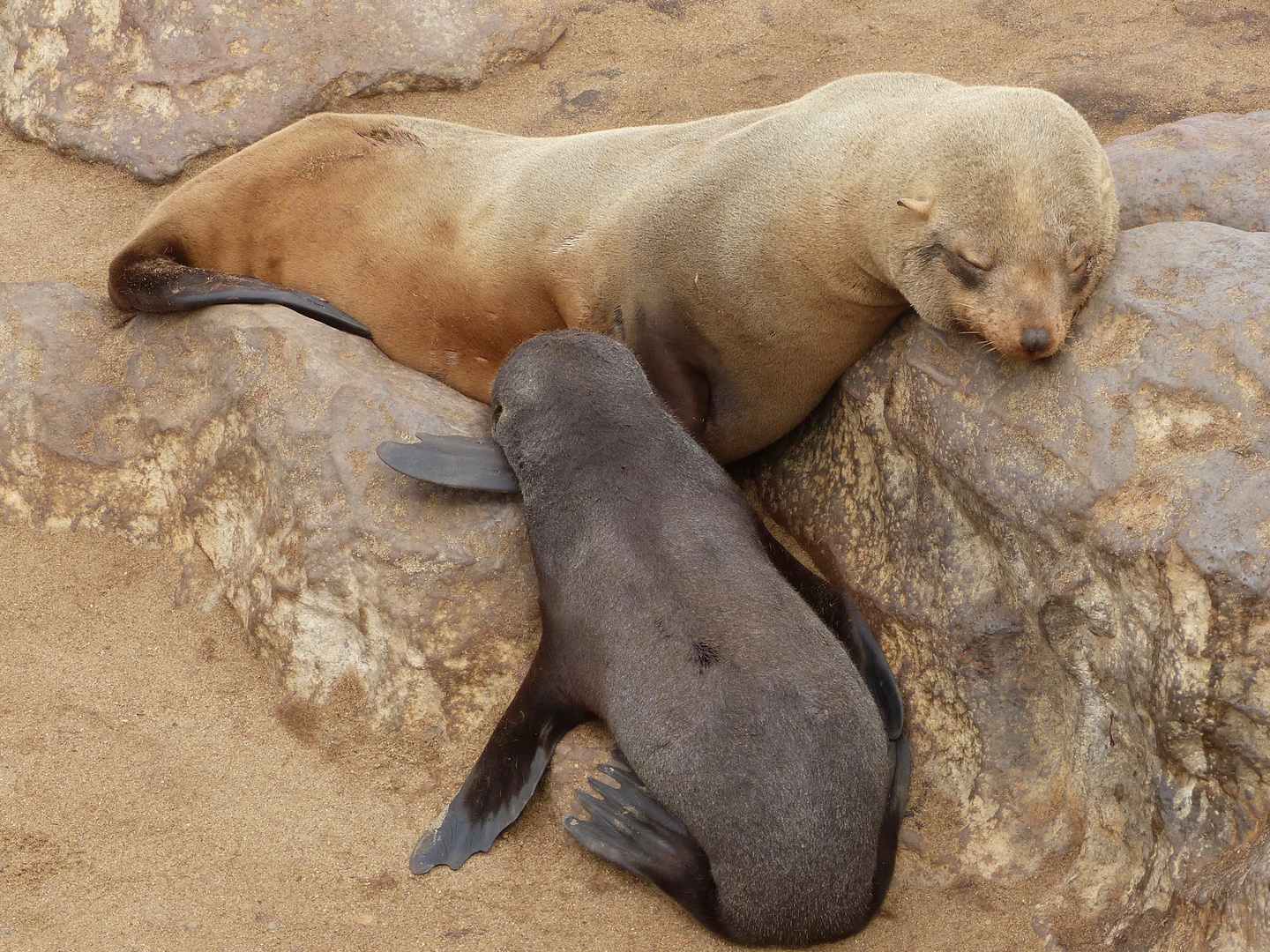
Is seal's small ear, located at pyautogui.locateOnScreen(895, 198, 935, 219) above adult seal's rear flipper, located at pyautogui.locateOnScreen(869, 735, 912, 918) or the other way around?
above

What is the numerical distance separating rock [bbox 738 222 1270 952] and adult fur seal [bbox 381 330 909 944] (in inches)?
10.1

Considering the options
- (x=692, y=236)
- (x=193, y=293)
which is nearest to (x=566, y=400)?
(x=692, y=236)

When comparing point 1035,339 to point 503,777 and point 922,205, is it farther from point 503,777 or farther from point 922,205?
point 503,777

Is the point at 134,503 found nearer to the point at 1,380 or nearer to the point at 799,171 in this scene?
the point at 1,380

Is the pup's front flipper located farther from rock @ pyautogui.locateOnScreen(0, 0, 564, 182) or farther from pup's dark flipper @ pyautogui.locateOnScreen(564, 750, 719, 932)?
rock @ pyautogui.locateOnScreen(0, 0, 564, 182)

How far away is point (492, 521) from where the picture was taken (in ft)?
14.3

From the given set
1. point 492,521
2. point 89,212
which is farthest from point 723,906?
point 89,212

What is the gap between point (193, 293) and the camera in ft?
16.6

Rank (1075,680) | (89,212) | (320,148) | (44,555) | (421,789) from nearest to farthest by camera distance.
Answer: (1075,680)
(421,789)
(44,555)
(320,148)
(89,212)

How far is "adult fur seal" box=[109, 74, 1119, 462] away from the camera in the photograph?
3.87 meters

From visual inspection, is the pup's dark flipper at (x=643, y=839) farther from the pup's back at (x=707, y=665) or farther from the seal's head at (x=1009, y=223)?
the seal's head at (x=1009, y=223)

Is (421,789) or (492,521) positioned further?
(492,521)

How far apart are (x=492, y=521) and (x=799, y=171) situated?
1620mm

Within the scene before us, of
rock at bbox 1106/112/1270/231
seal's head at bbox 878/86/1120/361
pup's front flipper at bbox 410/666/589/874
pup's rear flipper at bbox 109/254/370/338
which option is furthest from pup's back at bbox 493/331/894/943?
rock at bbox 1106/112/1270/231
